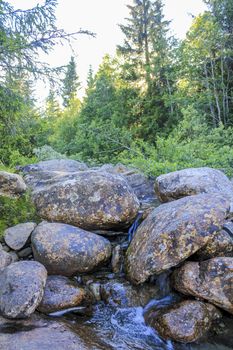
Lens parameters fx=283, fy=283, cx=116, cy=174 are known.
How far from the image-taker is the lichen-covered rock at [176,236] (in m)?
3.20

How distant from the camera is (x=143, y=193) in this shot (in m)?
6.12

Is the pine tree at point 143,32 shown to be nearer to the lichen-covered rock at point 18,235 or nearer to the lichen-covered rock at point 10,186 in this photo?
the lichen-covered rock at point 10,186

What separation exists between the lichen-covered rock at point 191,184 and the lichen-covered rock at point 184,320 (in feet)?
6.05

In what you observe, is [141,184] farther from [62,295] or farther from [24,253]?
[62,295]

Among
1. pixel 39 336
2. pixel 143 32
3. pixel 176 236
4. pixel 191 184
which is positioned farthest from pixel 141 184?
pixel 143 32

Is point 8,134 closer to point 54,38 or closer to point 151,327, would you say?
point 54,38

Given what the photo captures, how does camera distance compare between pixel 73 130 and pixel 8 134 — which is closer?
pixel 8 134

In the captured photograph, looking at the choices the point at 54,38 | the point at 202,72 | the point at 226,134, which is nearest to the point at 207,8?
the point at 202,72

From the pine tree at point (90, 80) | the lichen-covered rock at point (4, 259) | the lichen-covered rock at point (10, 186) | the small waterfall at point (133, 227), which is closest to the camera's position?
the lichen-covered rock at point (4, 259)

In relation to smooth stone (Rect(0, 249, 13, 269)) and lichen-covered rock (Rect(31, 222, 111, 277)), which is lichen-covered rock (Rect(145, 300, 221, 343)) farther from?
smooth stone (Rect(0, 249, 13, 269))

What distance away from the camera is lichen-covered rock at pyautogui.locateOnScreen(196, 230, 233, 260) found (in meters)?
3.46

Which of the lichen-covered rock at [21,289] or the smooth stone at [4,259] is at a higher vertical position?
the smooth stone at [4,259]

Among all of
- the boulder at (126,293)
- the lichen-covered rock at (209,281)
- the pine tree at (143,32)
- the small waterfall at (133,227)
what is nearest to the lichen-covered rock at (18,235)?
the boulder at (126,293)

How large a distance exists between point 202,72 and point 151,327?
13.8m
